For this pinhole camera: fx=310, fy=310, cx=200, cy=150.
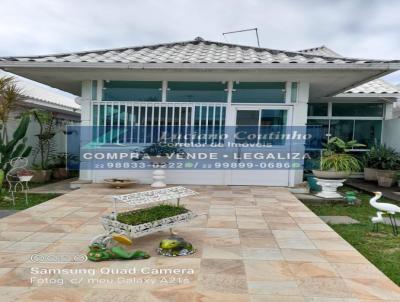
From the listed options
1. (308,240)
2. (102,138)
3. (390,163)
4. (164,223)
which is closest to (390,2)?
(390,163)

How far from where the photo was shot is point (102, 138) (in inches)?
340

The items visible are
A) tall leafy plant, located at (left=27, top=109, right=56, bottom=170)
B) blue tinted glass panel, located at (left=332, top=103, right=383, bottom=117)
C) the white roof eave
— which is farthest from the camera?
blue tinted glass panel, located at (left=332, top=103, right=383, bottom=117)

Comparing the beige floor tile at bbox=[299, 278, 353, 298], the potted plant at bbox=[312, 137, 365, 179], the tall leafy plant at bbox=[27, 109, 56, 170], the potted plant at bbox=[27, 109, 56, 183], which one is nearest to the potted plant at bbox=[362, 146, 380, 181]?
the potted plant at bbox=[312, 137, 365, 179]

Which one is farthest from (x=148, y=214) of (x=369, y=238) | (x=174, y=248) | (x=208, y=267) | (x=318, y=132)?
(x=318, y=132)

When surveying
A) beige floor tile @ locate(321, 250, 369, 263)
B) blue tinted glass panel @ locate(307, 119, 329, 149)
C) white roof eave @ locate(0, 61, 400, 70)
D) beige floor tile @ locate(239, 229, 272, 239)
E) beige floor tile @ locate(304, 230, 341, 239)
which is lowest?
beige floor tile @ locate(239, 229, 272, 239)

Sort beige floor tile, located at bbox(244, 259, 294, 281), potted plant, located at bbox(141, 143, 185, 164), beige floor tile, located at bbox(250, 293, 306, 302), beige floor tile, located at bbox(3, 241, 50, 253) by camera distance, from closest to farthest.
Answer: beige floor tile, located at bbox(250, 293, 306, 302)
beige floor tile, located at bbox(244, 259, 294, 281)
beige floor tile, located at bbox(3, 241, 50, 253)
potted plant, located at bbox(141, 143, 185, 164)

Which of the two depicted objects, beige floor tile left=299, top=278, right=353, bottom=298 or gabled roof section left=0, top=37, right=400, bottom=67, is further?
gabled roof section left=0, top=37, right=400, bottom=67

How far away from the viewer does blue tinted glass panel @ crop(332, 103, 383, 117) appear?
1193 cm

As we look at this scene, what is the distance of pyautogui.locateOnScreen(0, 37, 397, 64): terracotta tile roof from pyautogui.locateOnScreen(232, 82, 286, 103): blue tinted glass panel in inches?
28.2

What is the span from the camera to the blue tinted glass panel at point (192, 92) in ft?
27.9

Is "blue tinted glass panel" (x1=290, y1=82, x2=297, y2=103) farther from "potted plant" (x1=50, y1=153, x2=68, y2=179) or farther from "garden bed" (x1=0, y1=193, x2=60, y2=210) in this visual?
"potted plant" (x1=50, y1=153, x2=68, y2=179)

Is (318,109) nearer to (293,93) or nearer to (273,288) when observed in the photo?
(293,93)

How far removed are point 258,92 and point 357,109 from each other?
5839mm

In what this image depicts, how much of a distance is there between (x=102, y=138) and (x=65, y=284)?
6.23 m
